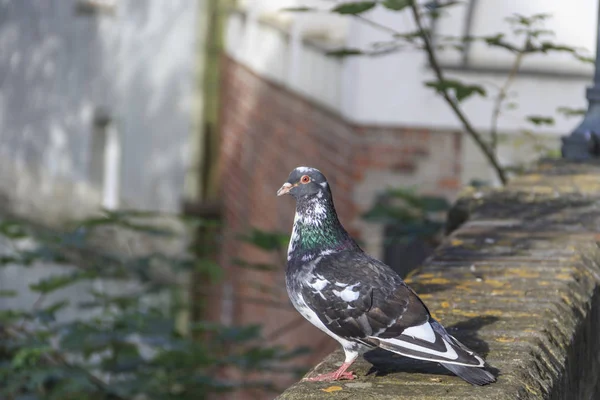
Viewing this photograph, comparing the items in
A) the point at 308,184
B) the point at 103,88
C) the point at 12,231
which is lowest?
the point at 12,231

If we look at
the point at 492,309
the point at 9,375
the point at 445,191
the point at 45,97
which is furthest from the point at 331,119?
the point at 45,97

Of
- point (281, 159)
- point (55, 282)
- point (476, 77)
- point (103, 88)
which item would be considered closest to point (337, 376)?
point (55, 282)

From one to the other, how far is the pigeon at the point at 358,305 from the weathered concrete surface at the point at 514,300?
68 mm

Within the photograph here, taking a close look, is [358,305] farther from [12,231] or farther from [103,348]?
[12,231]

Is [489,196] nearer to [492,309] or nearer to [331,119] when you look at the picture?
[492,309]

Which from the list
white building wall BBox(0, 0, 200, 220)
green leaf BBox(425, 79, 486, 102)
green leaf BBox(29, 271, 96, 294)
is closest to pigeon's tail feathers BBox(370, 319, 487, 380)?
green leaf BBox(425, 79, 486, 102)

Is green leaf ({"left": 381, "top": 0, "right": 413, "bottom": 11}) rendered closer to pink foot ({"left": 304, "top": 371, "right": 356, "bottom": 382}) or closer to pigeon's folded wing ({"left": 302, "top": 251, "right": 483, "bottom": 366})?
pigeon's folded wing ({"left": 302, "top": 251, "right": 483, "bottom": 366})

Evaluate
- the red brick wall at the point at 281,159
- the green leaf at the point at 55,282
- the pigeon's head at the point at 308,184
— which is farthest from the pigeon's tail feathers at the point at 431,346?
the red brick wall at the point at 281,159

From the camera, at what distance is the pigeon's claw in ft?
9.16

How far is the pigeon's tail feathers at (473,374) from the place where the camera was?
263cm

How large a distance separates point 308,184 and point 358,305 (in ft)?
1.33

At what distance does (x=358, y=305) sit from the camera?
2818 mm

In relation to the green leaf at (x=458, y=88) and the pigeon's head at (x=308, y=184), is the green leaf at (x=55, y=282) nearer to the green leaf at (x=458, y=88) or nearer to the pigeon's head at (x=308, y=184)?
the green leaf at (x=458, y=88)

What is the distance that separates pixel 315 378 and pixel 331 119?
6266mm
